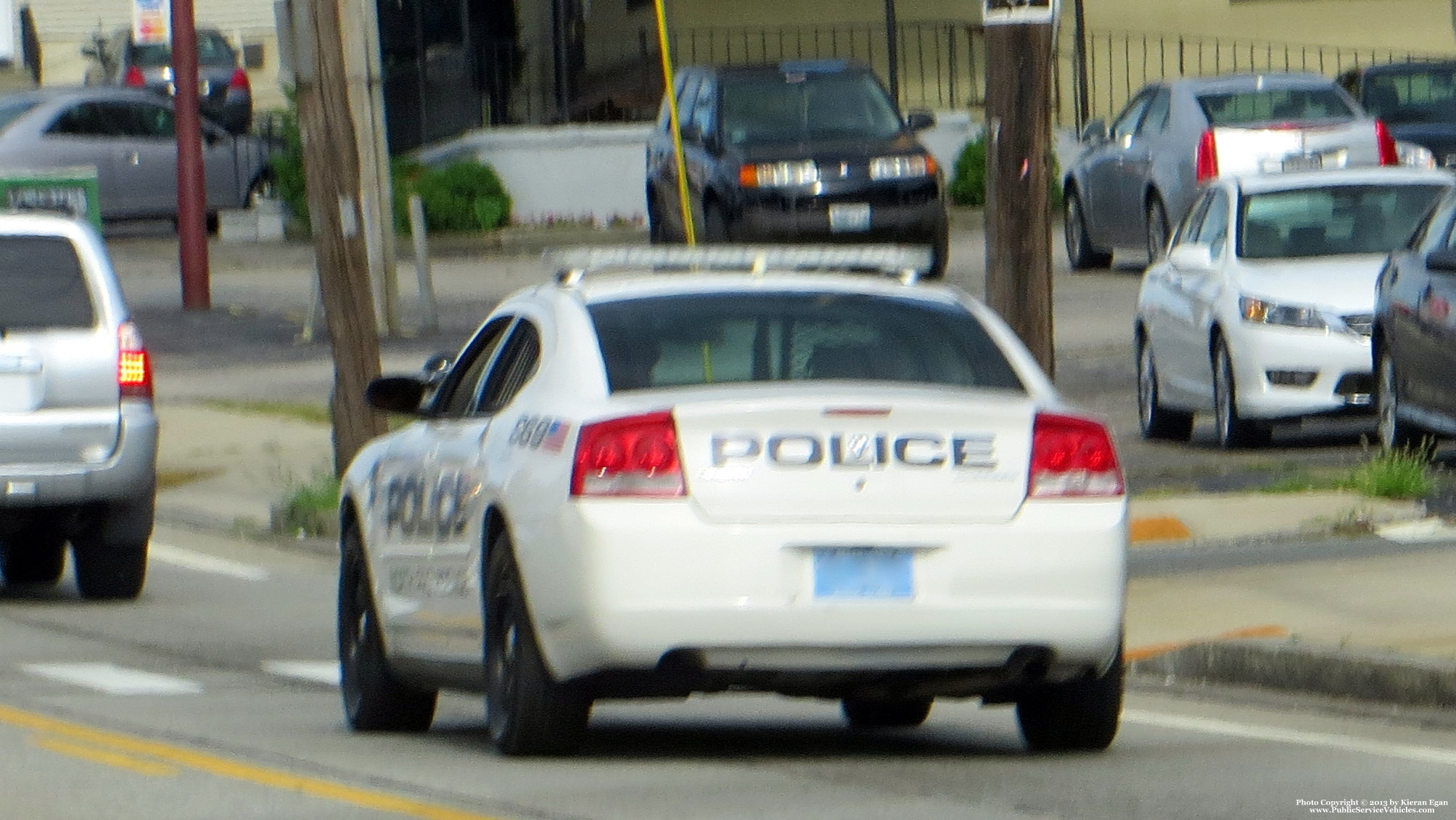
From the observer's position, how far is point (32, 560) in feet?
50.9

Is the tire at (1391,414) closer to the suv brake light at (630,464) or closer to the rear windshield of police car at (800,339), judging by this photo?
the rear windshield of police car at (800,339)

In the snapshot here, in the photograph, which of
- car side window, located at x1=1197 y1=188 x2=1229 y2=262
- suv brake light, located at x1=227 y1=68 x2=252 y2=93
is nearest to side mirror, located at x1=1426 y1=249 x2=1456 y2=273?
car side window, located at x1=1197 y1=188 x2=1229 y2=262

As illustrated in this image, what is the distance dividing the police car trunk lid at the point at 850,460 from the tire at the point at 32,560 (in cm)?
753

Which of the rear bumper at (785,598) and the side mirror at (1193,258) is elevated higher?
the rear bumper at (785,598)

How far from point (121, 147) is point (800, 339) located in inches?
1038

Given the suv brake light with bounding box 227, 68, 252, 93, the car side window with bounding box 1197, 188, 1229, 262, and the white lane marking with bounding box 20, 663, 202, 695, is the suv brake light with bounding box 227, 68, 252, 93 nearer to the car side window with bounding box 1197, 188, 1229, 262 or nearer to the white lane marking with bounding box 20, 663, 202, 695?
the car side window with bounding box 1197, 188, 1229, 262

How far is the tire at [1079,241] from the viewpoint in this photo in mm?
28906

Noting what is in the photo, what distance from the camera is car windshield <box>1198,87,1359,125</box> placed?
26.3m

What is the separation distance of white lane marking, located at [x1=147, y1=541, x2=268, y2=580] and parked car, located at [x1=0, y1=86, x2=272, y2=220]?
17.7 meters

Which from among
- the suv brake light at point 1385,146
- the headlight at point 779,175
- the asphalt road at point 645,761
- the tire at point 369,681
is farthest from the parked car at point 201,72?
the tire at point 369,681

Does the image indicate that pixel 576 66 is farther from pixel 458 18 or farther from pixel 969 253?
pixel 969 253

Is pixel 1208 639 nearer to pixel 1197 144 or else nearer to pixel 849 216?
pixel 849 216

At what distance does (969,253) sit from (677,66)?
26.1 feet

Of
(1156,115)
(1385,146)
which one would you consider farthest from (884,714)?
(1156,115)
